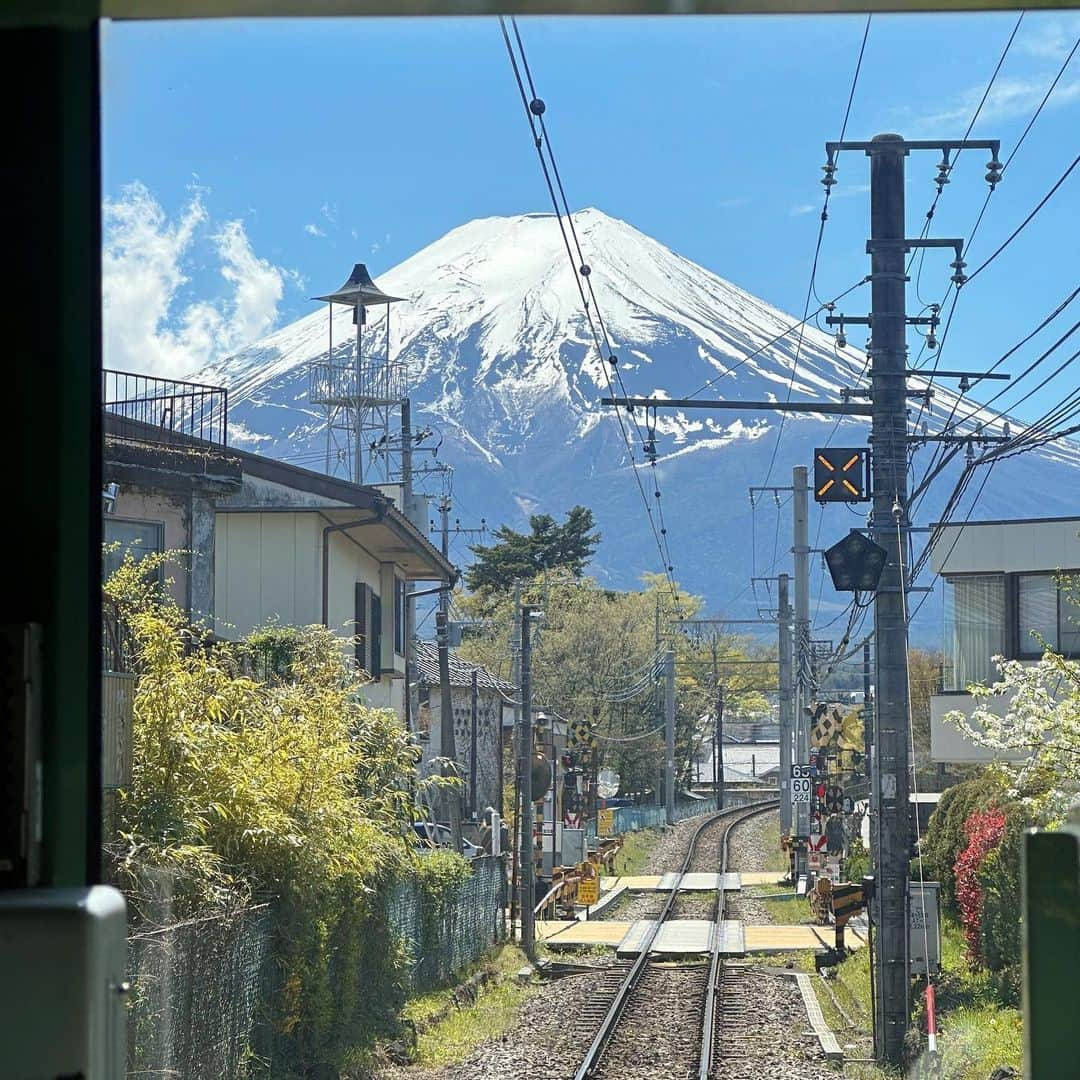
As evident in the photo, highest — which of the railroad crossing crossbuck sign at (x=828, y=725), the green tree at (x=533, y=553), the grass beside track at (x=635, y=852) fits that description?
the green tree at (x=533, y=553)

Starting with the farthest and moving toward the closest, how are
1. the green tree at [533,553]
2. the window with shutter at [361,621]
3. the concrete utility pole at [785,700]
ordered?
the green tree at [533,553] < the concrete utility pole at [785,700] < the window with shutter at [361,621]

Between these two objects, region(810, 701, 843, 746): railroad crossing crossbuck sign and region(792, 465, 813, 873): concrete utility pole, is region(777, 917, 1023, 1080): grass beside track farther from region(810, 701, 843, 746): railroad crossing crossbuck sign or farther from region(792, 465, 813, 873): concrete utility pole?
region(792, 465, 813, 873): concrete utility pole

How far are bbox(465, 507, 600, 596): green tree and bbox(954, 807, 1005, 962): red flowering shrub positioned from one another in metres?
46.5

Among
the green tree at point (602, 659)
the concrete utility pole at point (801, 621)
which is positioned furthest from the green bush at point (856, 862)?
the green tree at point (602, 659)

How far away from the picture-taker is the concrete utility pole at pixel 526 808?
2262 cm

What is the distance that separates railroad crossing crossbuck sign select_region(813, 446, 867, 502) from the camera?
14.3 metres

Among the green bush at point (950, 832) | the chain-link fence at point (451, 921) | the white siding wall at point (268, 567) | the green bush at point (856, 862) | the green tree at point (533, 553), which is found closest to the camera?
the chain-link fence at point (451, 921)

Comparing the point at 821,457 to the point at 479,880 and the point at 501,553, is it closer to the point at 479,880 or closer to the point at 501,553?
the point at 479,880

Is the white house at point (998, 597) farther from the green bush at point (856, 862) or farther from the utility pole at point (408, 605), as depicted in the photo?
the utility pole at point (408, 605)

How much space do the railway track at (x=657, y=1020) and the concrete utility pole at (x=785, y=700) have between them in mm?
13563

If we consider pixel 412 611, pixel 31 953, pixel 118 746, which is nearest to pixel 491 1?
pixel 31 953

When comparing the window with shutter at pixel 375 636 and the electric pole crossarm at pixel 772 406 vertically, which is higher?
the electric pole crossarm at pixel 772 406

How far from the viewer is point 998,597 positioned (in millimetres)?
26094

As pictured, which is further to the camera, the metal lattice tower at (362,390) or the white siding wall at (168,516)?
the metal lattice tower at (362,390)
